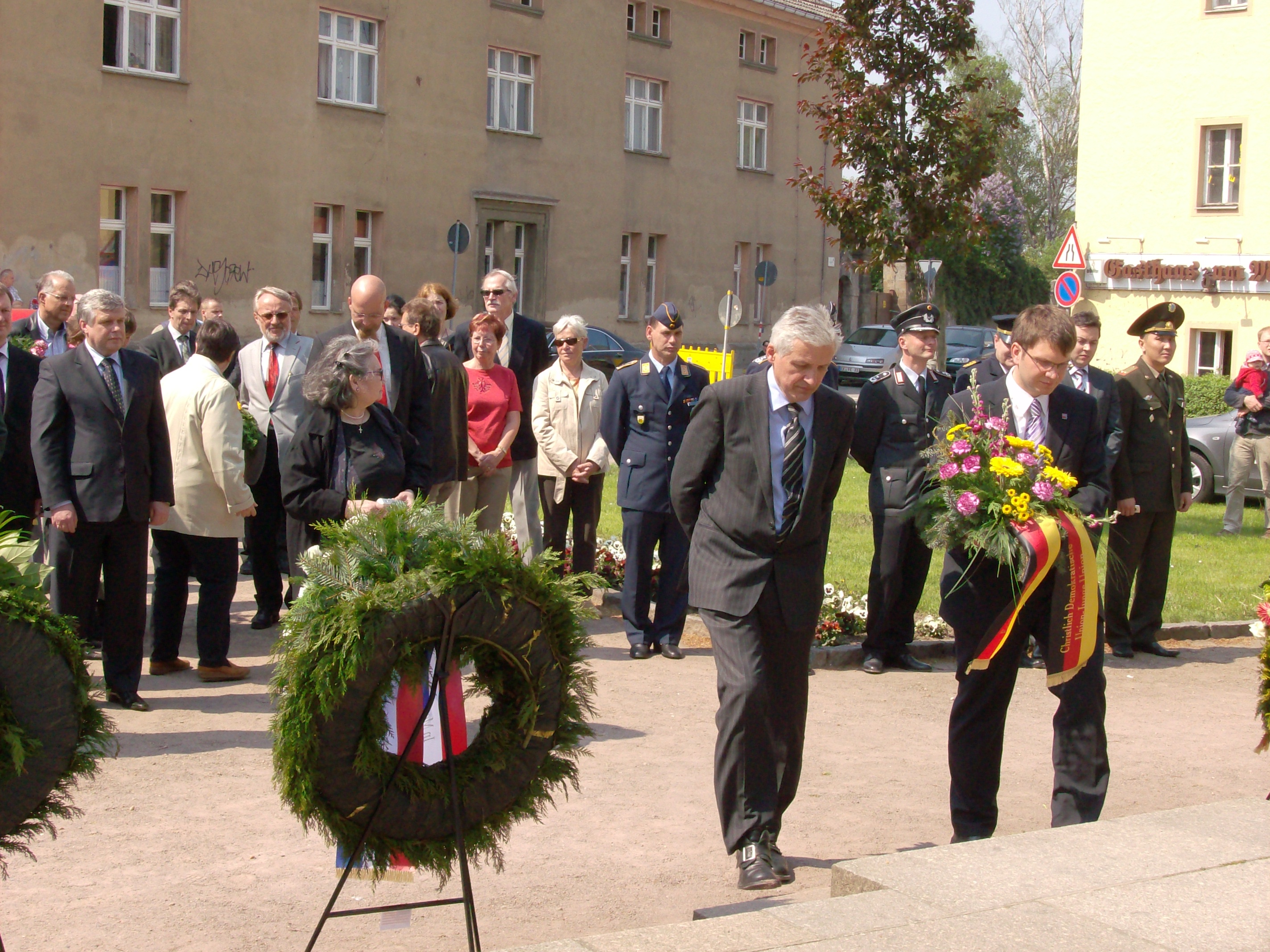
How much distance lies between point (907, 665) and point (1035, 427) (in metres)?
3.64

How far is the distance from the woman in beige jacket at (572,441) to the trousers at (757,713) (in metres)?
4.52

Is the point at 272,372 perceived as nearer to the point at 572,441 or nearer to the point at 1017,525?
the point at 572,441

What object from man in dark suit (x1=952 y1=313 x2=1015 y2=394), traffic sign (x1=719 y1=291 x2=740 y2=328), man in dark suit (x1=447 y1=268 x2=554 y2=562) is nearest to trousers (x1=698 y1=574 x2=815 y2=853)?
man in dark suit (x1=952 y1=313 x2=1015 y2=394)

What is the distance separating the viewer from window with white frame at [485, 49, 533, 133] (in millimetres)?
32938

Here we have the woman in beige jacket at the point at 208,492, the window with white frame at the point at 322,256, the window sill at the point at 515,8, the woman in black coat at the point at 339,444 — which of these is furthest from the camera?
the window sill at the point at 515,8

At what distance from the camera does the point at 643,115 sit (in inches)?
1457

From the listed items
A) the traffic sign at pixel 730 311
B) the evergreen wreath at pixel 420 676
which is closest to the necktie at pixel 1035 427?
the evergreen wreath at pixel 420 676

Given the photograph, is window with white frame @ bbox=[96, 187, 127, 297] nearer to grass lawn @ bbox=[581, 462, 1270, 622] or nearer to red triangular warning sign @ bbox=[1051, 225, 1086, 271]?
grass lawn @ bbox=[581, 462, 1270, 622]

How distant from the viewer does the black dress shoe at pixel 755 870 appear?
5.02 metres

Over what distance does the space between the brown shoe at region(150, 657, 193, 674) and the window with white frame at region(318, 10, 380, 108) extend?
22913 mm

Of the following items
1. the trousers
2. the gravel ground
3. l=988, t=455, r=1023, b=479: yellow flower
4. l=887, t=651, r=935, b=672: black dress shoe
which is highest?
l=988, t=455, r=1023, b=479: yellow flower

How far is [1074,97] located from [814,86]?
928 inches

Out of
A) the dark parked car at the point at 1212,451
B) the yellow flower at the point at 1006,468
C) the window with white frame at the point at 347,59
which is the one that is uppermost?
the window with white frame at the point at 347,59

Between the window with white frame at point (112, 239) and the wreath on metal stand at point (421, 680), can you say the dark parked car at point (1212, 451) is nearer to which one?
the wreath on metal stand at point (421, 680)
